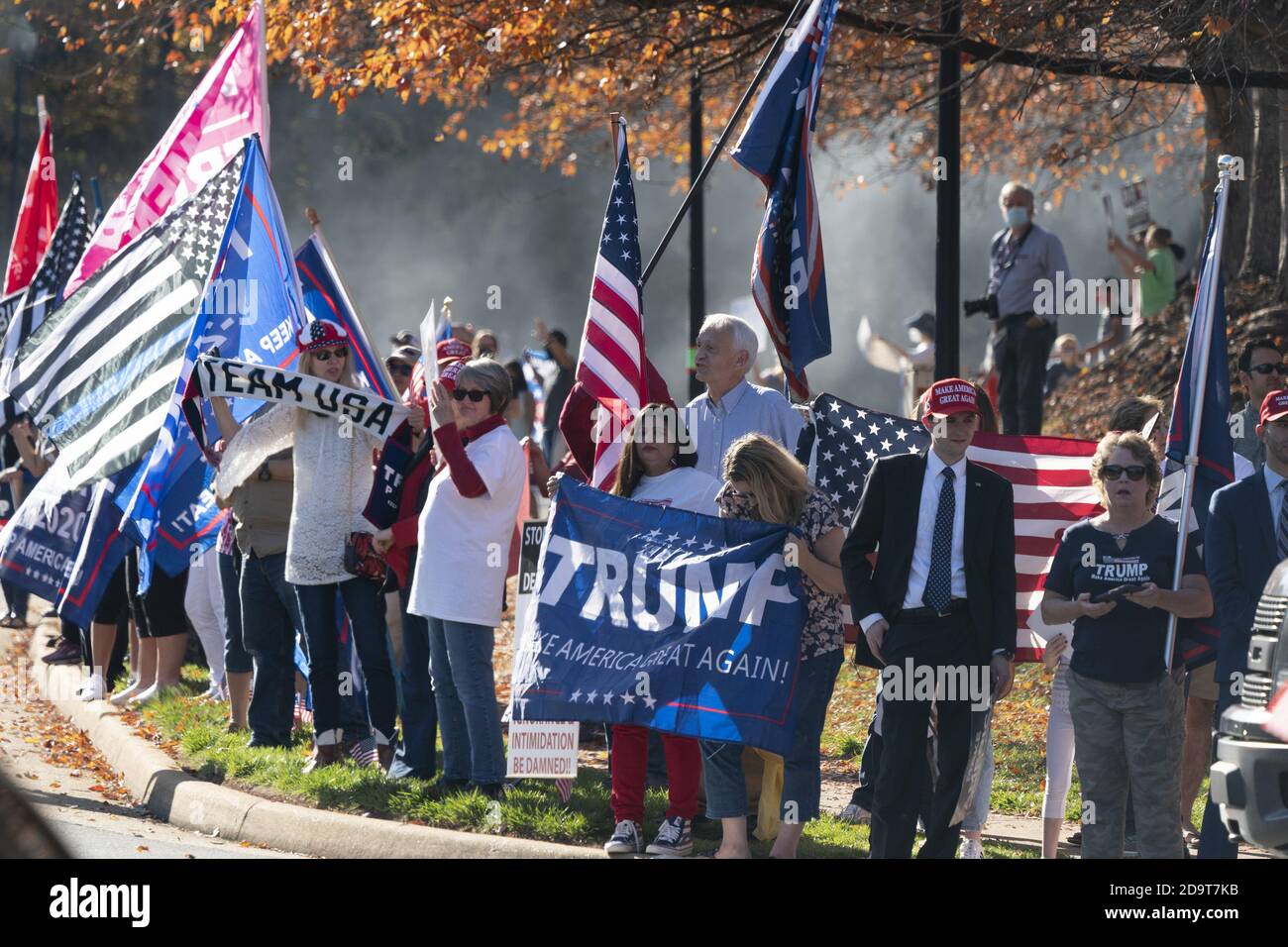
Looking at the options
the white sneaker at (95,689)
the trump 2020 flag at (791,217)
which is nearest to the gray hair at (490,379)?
the trump 2020 flag at (791,217)

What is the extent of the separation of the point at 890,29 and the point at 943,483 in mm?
4996

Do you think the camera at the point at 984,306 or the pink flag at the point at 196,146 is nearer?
the pink flag at the point at 196,146

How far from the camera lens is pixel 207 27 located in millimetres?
15219

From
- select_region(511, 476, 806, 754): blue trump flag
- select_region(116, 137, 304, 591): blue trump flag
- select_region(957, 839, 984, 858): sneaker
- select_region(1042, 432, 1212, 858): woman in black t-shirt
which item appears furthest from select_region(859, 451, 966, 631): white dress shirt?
select_region(116, 137, 304, 591): blue trump flag

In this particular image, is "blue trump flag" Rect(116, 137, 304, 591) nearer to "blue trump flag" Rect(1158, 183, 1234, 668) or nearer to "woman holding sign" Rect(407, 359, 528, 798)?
"woman holding sign" Rect(407, 359, 528, 798)

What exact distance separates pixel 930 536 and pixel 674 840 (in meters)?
1.58

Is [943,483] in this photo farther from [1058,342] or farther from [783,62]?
[1058,342]

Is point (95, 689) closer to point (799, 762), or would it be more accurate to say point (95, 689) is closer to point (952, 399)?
point (799, 762)

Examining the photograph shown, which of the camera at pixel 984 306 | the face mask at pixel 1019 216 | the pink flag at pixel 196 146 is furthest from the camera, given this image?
the face mask at pixel 1019 216

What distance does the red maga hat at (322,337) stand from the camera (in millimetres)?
8734

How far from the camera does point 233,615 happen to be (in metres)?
9.70

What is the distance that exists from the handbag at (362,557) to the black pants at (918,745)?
293cm

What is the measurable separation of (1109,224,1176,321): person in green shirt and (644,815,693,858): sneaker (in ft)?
32.4

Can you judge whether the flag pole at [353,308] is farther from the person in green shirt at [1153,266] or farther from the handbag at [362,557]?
the person in green shirt at [1153,266]
